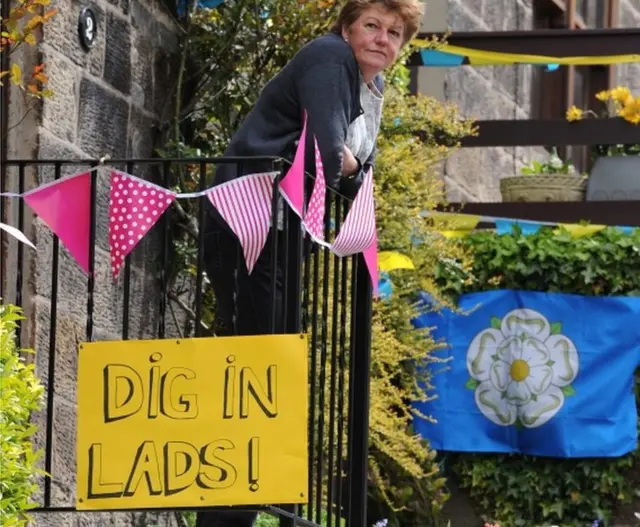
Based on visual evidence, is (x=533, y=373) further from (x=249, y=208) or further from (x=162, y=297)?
(x=249, y=208)

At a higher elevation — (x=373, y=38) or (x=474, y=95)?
(x=474, y=95)

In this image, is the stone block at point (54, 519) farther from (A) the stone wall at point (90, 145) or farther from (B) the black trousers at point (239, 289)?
(B) the black trousers at point (239, 289)

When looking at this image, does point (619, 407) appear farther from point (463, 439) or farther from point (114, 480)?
point (114, 480)

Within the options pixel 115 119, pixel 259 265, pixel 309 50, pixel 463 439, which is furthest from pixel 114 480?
pixel 463 439

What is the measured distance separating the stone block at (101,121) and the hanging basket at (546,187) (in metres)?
4.42

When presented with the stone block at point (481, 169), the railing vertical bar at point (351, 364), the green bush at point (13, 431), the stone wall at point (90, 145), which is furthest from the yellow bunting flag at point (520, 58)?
the green bush at point (13, 431)

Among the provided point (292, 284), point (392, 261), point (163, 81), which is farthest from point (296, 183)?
point (392, 261)

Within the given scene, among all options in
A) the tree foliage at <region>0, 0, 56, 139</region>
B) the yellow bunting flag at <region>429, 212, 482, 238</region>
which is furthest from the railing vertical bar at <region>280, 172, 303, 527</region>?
the yellow bunting flag at <region>429, 212, 482, 238</region>

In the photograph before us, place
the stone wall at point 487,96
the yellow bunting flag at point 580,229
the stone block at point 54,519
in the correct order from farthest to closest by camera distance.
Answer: the stone wall at point 487,96
the yellow bunting flag at point 580,229
the stone block at point 54,519

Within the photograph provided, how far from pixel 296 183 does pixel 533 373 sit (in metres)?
5.49

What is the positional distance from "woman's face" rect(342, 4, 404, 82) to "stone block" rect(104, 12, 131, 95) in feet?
5.74

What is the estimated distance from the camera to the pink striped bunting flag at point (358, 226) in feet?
17.1

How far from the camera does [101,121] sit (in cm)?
675

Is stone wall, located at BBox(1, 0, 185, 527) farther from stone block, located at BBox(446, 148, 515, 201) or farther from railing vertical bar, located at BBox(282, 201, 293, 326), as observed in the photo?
stone block, located at BBox(446, 148, 515, 201)
